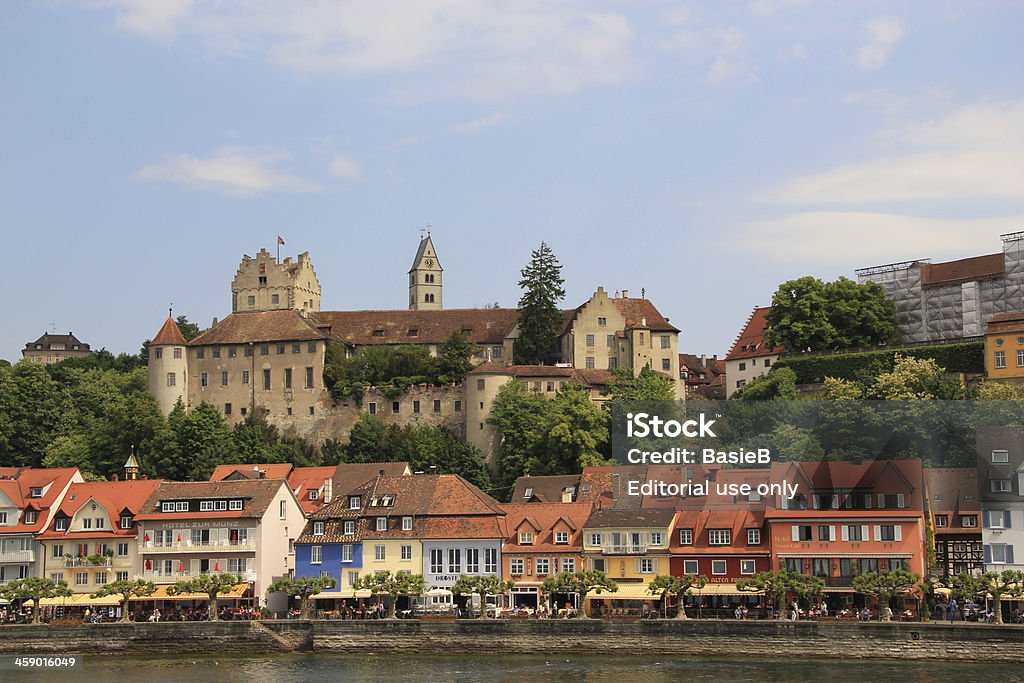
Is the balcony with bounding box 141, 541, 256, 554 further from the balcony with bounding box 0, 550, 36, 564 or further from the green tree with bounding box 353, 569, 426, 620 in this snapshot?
the green tree with bounding box 353, 569, 426, 620

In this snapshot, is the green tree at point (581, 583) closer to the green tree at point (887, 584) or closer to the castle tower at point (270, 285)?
the green tree at point (887, 584)

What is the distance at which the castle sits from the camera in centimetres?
12531

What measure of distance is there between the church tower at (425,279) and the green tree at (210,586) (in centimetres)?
8701

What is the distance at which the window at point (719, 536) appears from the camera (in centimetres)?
8444

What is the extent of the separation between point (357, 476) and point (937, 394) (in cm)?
3726

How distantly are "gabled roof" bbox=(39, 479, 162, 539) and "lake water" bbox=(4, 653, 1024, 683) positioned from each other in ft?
54.1

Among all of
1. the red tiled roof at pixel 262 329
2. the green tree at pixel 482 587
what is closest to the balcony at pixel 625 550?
the green tree at pixel 482 587

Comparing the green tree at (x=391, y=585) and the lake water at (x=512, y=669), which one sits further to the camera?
the green tree at (x=391, y=585)

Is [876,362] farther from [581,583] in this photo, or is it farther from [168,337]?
[168,337]

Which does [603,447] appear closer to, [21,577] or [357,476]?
[357,476]

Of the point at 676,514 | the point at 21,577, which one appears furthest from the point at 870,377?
the point at 21,577

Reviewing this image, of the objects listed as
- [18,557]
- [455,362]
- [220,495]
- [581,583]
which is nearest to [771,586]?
[581,583]

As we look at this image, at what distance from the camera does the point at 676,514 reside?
286 feet

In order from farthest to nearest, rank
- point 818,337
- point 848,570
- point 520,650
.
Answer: point 818,337 → point 848,570 → point 520,650
